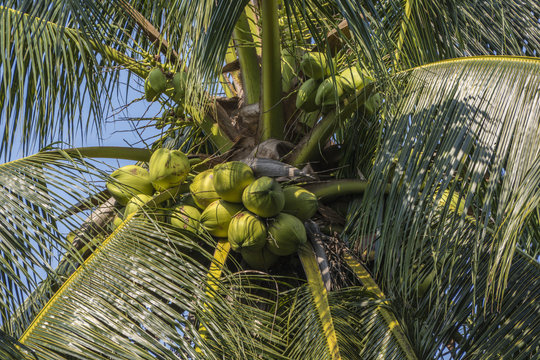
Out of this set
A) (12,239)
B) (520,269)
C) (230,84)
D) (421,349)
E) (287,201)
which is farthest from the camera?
(230,84)

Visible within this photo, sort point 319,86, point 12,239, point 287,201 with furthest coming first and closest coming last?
point 319,86
point 287,201
point 12,239

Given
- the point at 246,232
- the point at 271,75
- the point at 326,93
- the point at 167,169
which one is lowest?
the point at 246,232

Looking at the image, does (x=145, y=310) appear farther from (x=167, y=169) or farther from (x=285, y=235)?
(x=167, y=169)

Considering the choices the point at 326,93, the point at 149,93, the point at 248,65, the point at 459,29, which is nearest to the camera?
the point at 326,93

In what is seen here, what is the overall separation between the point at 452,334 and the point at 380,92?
109 centimetres

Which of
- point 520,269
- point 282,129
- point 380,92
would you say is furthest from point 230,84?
point 520,269

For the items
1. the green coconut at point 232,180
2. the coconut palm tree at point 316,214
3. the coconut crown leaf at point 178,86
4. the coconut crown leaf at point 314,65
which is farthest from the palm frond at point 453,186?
the coconut crown leaf at point 178,86

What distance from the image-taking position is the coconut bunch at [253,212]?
2.99 metres

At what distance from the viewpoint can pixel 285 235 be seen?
9.86ft

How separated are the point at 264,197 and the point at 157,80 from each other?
827 millimetres

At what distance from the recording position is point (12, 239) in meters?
2.39

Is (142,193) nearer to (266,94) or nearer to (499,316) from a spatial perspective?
(266,94)

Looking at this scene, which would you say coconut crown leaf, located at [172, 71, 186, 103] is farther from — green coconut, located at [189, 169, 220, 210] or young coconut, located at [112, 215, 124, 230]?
young coconut, located at [112, 215, 124, 230]

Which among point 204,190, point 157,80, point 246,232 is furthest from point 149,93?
point 246,232
